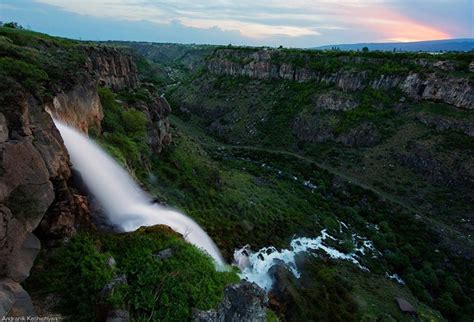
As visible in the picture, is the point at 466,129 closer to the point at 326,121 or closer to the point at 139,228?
the point at 326,121

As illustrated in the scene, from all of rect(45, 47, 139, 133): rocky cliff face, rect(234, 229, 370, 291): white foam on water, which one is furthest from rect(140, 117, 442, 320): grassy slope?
rect(45, 47, 139, 133): rocky cliff face

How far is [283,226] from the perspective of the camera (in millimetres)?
44969

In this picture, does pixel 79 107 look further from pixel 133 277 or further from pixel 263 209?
pixel 263 209

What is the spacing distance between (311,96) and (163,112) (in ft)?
164

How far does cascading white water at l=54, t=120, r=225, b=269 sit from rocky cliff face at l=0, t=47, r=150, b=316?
2.36 metres

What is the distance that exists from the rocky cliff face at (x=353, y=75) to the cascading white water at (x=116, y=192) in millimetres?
63890

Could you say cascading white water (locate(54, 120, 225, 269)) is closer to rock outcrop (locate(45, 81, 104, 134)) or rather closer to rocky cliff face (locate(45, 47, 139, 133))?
rock outcrop (locate(45, 81, 104, 134))

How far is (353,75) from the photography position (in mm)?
86438

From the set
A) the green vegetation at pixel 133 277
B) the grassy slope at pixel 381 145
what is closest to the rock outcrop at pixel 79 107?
the green vegetation at pixel 133 277

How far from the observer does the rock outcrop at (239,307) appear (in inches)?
582

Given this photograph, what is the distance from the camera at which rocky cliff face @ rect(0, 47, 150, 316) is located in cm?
1420

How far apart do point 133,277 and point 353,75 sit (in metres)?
81.2

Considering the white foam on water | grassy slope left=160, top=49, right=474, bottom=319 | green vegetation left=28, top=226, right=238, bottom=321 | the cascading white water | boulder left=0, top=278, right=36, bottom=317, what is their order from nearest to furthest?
boulder left=0, top=278, right=36, bottom=317 → green vegetation left=28, top=226, right=238, bottom=321 → the cascading white water → the white foam on water → grassy slope left=160, top=49, right=474, bottom=319

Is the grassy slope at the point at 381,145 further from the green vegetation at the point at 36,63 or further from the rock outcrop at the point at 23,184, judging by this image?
the green vegetation at the point at 36,63
